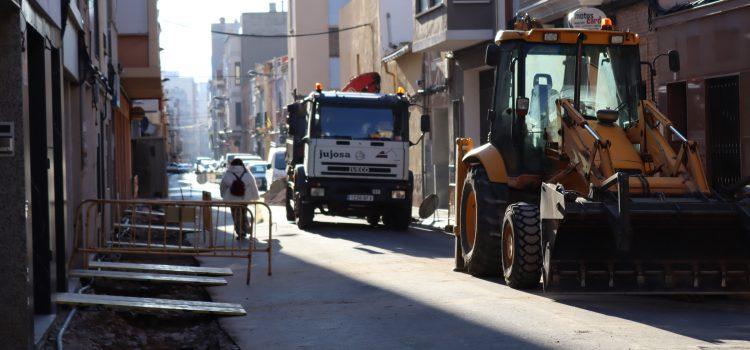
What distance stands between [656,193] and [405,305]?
2.59 metres

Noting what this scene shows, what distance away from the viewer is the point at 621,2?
845 inches

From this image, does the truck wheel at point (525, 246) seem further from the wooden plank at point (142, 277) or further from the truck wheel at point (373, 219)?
the truck wheel at point (373, 219)

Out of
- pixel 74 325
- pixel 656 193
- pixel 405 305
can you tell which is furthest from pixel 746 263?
pixel 74 325

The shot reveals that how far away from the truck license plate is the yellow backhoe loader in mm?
9064

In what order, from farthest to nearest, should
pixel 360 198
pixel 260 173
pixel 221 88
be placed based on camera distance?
1. pixel 221 88
2. pixel 260 173
3. pixel 360 198

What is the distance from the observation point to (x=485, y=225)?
1386 cm

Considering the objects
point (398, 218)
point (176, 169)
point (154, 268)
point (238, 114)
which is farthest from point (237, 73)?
point (154, 268)

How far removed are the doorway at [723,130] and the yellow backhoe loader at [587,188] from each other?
4779mm

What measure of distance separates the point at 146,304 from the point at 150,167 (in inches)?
1209

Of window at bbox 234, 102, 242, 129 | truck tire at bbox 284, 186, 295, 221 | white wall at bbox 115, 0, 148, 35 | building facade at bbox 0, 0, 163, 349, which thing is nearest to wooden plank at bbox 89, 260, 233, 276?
building facade at bbox 0, 0, 163, 349

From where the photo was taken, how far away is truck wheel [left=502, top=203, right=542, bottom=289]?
1221cm

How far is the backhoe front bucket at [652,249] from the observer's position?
10961mm

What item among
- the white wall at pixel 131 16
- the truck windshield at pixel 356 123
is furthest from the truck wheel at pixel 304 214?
the white wall at pixel 131 16

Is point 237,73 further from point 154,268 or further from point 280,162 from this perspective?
point 154,268
